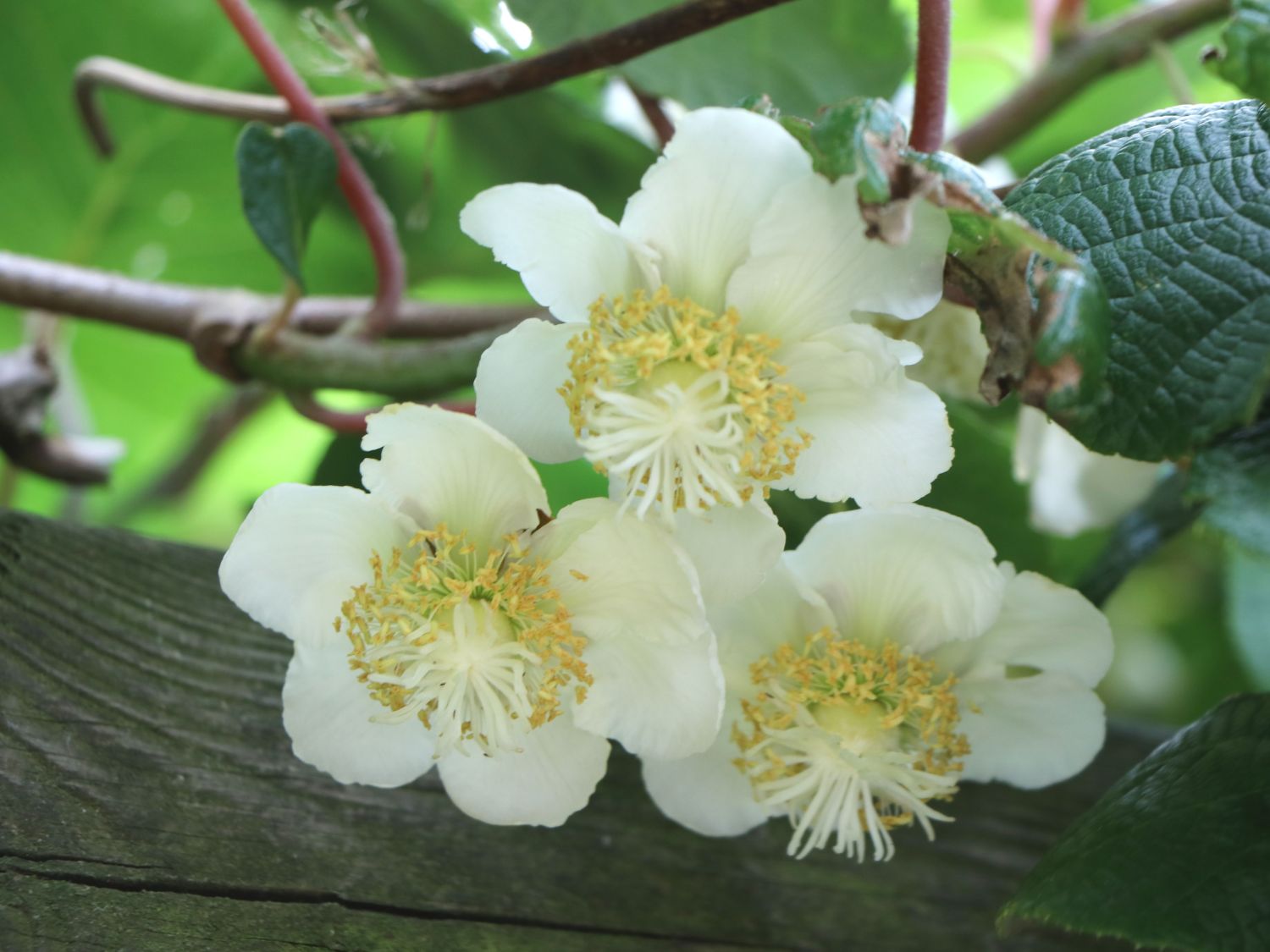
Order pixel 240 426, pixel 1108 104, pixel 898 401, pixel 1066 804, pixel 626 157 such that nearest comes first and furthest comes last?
pixel 898 401 < pixel 1066 804 < pixel 626 157 < pixel 1108 104 < pixel 240 426

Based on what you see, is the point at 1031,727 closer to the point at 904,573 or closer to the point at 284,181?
the point at 904,573

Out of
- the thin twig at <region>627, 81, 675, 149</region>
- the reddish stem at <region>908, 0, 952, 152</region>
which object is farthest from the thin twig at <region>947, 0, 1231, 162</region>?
the reddish stem at <region>908, 0, 952, 152</region>

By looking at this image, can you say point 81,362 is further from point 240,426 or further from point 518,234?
point 518,234

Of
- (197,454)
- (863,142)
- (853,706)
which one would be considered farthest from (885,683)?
(197,454)

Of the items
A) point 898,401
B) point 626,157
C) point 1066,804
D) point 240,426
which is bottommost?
point 1066,804

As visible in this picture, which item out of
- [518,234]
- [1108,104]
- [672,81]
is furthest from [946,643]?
[1108,104]

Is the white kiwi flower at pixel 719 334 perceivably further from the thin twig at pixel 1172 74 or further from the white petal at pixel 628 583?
the thin twig at pixel 1172 74

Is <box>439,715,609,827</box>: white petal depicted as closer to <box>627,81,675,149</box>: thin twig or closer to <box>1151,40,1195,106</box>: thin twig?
<box>627,81,675,149</box>: thin twig
